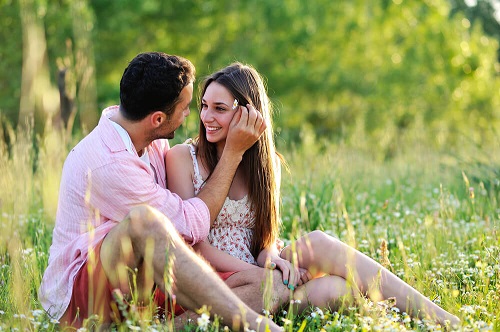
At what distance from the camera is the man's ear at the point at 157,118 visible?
344 cm

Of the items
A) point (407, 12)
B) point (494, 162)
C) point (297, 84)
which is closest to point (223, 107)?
point (494, 162)

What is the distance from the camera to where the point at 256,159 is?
3.83m

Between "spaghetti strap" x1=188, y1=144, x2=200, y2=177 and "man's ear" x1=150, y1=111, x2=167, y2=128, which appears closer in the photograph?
"man's ear" x1=150, y1=111, x2=167, y2=128

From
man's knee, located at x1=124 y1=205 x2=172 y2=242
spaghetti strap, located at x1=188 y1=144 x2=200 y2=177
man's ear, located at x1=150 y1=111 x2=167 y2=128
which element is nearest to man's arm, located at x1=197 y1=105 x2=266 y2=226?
spaghetti strap, located at x1=188 y1=144 x2=200 y2=177

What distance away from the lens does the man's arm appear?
349 centimetres

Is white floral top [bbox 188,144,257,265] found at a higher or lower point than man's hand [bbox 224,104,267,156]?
lower

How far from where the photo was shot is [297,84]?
650 inches

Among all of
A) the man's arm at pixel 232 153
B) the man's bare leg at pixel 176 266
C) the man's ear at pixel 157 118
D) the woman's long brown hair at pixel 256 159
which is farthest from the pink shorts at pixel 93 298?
the woman's long brown hair at pixel 256 159

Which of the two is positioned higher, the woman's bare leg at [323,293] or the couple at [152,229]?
the couple at [152,229]

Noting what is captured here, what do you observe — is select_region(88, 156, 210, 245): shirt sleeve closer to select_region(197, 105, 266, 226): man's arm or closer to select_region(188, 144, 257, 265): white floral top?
select_region(197, 105, 266, 226): man's arm

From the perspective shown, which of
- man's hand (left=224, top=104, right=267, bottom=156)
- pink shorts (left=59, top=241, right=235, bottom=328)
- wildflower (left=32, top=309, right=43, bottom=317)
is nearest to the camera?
wildflower (left=32, top=309, right=43, bottom=317)

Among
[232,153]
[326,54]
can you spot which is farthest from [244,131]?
[326,54]

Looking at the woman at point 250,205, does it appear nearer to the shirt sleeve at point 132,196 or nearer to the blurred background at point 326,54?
the shirt sleeve at point 132,196

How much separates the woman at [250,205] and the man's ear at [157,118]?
1.08 ft
